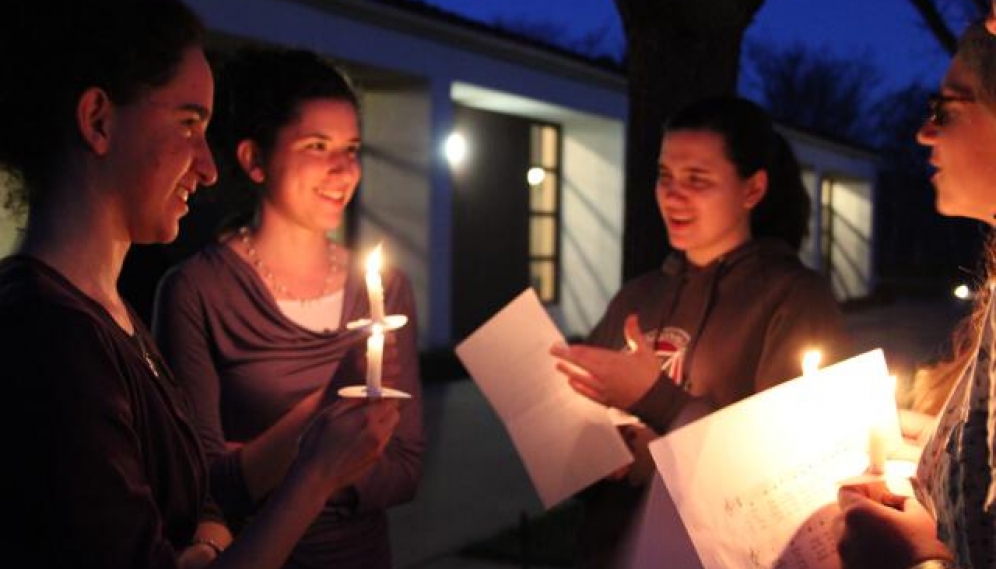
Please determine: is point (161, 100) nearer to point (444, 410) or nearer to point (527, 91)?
point (444, 410)

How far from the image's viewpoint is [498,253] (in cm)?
1608

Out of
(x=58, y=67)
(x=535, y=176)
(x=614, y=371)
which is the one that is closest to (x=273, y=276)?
(x=614, y=371)

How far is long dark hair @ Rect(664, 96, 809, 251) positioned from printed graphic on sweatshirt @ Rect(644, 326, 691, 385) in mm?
406

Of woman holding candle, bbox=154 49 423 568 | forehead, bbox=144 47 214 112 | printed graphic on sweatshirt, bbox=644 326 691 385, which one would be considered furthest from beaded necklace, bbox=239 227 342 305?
forehead, bbox=144 47 214 112

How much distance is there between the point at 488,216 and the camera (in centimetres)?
1579

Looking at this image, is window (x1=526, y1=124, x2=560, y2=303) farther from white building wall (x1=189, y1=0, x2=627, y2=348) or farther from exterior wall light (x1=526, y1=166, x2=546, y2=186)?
white building wall (x1=189, y1=0, x2=627, y2=348)

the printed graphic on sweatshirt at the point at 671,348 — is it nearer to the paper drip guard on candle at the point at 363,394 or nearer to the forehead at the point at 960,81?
the forehead at the point at 960,81

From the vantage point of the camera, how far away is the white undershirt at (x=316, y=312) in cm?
265

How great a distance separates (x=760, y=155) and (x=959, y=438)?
4.90 feet

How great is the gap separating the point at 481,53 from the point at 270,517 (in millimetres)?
12492

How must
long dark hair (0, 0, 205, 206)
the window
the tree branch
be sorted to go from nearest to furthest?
long dark hair (0, 0, 205, 206)
the tree branch
the window

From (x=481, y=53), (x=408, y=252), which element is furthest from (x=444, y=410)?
(x=481, y=53)

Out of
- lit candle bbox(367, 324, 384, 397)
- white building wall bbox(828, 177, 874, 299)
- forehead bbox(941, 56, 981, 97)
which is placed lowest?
white building wall bbox(828, 177, 874, 299)

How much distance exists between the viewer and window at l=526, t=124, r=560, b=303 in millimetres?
16859
